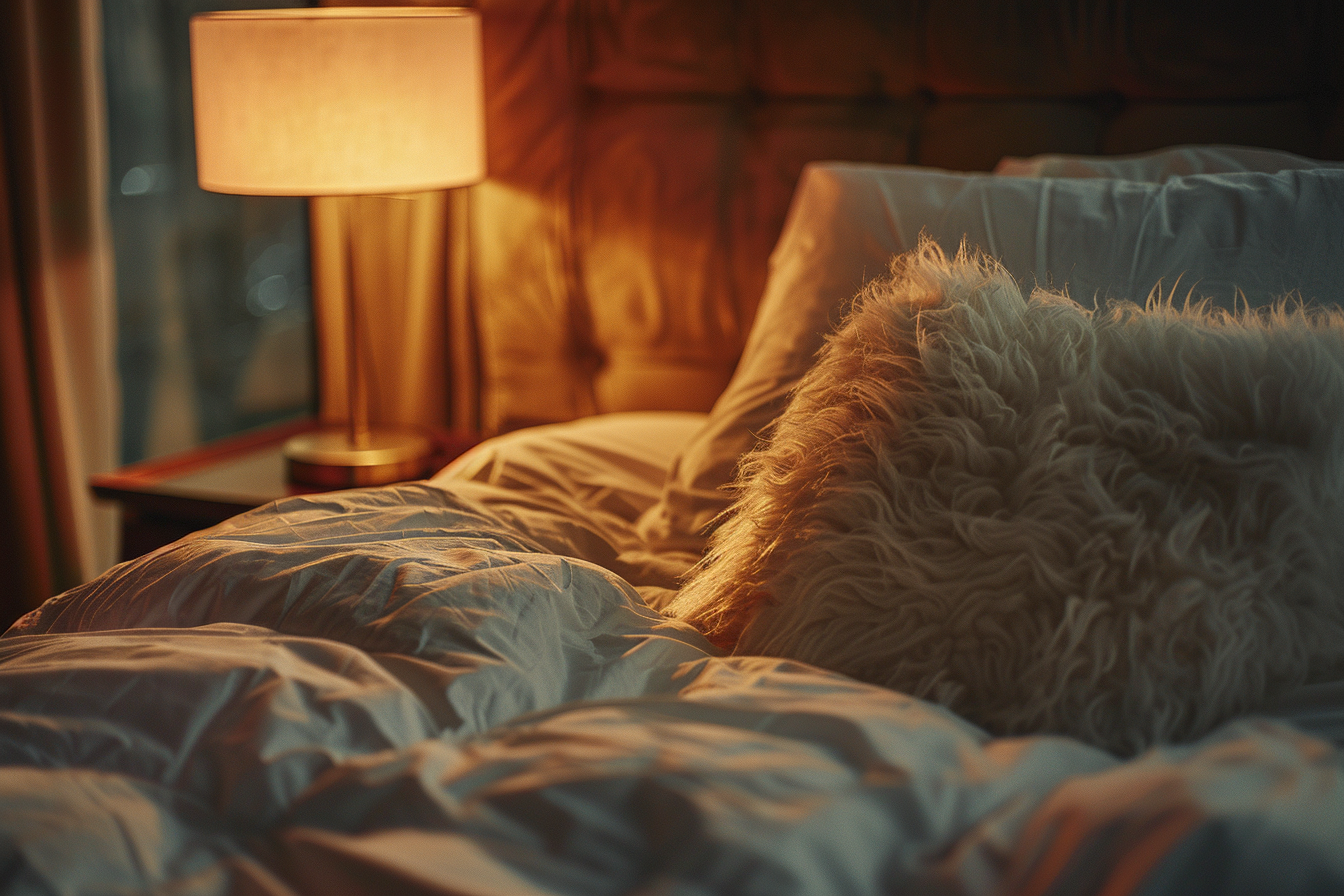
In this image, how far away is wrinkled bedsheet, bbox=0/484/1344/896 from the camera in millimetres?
494

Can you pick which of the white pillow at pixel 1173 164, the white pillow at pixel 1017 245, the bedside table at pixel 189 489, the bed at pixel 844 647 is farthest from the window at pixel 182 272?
the white pillow at pixel 1173 164

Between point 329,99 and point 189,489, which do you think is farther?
point 189,489

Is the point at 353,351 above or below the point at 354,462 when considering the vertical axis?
above

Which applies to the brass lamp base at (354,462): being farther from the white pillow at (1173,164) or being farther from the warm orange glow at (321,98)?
the white pillow at (1173,164)

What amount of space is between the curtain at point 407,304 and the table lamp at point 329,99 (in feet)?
1.09

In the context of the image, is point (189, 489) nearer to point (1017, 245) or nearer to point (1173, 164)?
point (1017, 245)

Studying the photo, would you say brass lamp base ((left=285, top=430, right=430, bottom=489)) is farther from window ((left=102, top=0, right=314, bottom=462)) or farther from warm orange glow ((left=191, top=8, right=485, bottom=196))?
window ((left=102, top=0, right=314, bottom=462))

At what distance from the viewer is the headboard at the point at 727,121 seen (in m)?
1.29

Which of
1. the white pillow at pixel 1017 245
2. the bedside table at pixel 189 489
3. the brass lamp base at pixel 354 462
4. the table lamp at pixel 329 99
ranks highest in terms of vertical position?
the table lamp at pixel 329 99

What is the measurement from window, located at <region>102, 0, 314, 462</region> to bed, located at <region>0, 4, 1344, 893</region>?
1.04 m

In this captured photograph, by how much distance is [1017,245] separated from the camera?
101cm

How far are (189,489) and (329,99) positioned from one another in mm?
582

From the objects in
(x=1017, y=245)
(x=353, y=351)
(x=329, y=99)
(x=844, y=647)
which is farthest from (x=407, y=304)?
(x=844, y=647)

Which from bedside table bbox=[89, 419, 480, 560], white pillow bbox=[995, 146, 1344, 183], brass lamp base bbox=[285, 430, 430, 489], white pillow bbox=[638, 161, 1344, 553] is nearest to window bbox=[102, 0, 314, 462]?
bedside table bbox=[89, 419, 480, 560]
